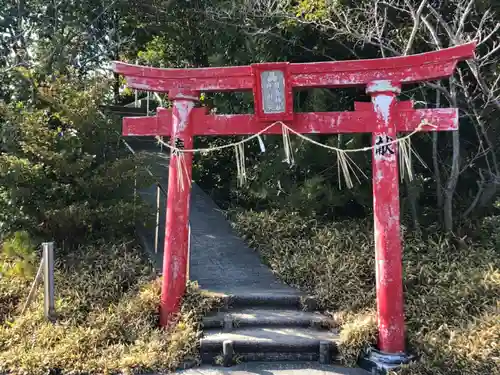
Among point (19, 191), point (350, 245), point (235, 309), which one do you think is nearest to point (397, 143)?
point (350, 245)

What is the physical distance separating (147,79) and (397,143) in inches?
123

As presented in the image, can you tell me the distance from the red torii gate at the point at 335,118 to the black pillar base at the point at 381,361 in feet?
0.30

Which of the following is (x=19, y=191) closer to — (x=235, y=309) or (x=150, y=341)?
(x=150, y=341)

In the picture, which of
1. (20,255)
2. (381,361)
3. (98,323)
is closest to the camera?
(381,361)

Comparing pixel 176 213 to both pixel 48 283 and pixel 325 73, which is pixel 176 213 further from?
pixel 325 73

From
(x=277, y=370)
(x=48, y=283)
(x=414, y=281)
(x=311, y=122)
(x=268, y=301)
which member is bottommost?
(x=277, y=370)

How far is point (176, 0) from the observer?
33.0 ft

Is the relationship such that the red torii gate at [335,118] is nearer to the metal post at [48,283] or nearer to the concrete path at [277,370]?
the concrete path at [277,370]

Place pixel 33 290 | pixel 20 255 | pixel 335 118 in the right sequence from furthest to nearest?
pixel 20 255 < pixel 33 290 < pixel 335 118

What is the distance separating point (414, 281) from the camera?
6.33m

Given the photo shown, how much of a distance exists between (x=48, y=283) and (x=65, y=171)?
1.76 meters

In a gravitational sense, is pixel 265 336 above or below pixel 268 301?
below

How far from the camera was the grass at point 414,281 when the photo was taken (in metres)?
4.93

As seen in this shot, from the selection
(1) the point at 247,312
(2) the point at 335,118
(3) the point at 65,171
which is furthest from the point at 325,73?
(3) the point at 65,171
